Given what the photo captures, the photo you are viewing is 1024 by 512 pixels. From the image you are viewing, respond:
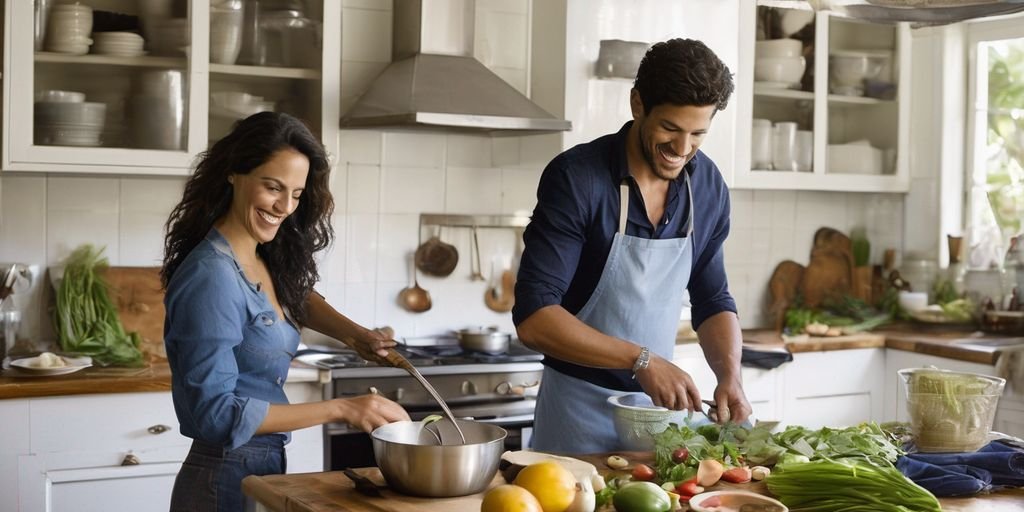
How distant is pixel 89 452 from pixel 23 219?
36.7 inches

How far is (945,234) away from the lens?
16.7ft

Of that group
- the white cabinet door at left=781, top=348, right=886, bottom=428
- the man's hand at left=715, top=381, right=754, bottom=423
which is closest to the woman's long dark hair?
the man's hand at left=715, top=381, right=754, bottom=423

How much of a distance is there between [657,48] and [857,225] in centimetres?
323

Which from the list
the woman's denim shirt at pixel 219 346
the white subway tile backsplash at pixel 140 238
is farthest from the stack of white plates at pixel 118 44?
the woman's denim shirt at pixel 219 346

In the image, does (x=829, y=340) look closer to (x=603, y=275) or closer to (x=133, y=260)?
(x=603, y=275)

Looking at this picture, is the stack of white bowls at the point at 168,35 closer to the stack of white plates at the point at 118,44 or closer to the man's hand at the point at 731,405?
the stack of white plates at the point at 118,44

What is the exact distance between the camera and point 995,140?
499cm

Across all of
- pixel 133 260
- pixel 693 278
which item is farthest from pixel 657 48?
pixel 133 260

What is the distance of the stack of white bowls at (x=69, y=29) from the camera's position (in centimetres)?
354

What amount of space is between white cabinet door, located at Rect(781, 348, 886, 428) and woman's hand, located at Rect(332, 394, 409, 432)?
2.79 metres

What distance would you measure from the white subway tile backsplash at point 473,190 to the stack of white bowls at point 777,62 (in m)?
1.20

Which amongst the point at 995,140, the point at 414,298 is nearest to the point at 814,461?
the point at 414,298

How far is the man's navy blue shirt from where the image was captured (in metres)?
2.52

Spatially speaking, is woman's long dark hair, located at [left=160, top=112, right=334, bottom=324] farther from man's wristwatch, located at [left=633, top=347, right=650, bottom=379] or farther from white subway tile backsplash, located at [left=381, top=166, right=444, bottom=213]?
white subway tile backsplash, located at [left=381, top=166, right=444, bottom=213]
